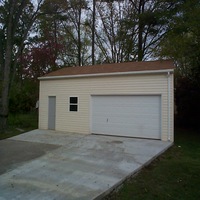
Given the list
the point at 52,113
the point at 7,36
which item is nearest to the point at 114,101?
the point at 52,113

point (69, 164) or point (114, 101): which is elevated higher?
point (114, 101)

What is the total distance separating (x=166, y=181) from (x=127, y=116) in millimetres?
5721

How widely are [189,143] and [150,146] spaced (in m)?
2.62

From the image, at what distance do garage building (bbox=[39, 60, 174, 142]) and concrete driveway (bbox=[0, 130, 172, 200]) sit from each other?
0.84m

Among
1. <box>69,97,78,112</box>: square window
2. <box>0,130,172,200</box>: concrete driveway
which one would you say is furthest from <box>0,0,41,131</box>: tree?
<box>69,97,78,112</box>: square window

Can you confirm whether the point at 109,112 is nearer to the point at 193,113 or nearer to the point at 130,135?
the point at 130,135

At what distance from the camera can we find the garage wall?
33.4 ft

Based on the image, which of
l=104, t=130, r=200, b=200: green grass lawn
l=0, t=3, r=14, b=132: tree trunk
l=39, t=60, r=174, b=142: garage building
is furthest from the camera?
l=0, t=3, r=14, b=132: tree trunk

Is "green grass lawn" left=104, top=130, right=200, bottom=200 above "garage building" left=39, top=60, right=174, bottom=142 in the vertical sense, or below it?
below

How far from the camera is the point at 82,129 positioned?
39.8ft

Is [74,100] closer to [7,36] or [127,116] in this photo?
[127,116]

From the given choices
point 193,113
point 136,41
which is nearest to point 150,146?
point 193,113

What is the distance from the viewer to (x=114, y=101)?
11.4m

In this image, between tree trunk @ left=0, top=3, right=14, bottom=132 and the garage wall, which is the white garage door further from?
tree trunk @ left=0, top=3, right=14, bottom=132
